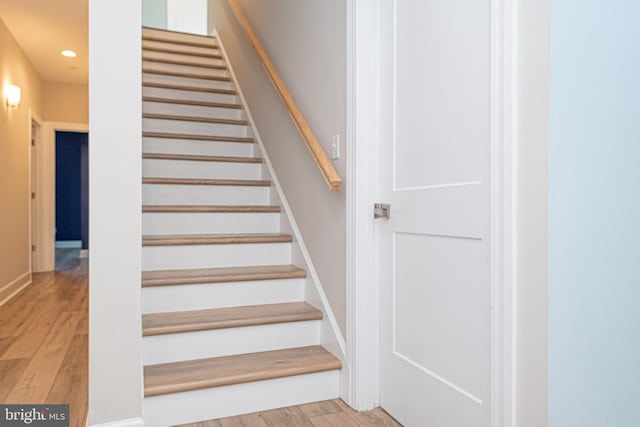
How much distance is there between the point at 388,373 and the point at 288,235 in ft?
3.74

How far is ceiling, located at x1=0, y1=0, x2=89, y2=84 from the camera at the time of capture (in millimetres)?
3908

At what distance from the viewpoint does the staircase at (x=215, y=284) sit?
6.25 ft

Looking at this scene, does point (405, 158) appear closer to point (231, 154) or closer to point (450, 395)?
point (450, 395)

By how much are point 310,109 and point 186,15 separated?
565 centimetres

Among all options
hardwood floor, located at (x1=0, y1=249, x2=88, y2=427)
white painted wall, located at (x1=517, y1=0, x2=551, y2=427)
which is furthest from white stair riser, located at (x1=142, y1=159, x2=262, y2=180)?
white painted wall, located at (x1=517, y1=0, x2=551, y2=427)

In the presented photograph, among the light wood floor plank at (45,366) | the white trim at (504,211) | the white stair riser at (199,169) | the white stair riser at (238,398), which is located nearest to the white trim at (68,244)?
the light wood floor plank at (45,366)

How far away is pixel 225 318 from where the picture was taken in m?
2.14

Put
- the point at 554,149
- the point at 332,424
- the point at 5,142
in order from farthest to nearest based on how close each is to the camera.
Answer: the point at 5,142, the point at 332,424, the point at 554,149

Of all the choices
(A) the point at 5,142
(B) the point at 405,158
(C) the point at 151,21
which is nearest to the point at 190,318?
(B) the point at 405,158

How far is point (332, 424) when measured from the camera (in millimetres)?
1822

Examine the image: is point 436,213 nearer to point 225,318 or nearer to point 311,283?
point 311,283

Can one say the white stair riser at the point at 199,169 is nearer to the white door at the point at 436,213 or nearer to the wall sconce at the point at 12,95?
the white door at the point at 436,213

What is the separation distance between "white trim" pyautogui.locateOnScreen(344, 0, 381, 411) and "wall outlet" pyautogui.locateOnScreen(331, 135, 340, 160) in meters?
0.15

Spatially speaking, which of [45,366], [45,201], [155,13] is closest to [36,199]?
[45,201]
